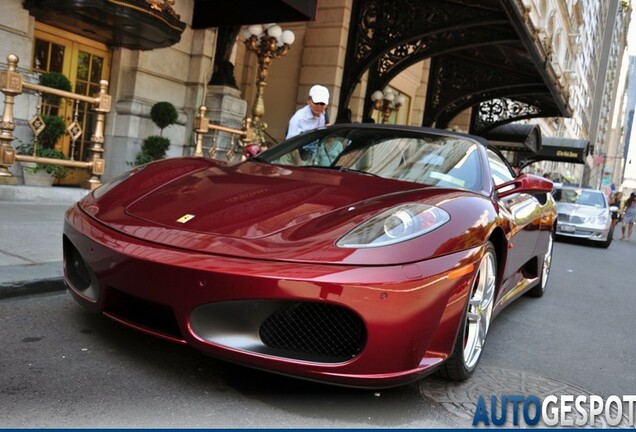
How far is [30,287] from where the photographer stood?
3430 mm

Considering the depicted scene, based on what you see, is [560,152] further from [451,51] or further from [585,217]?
[451,51]

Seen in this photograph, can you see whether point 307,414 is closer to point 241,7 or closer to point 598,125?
point 241,7

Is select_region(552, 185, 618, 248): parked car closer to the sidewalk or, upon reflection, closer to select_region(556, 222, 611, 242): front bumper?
select_region(556, 222, 611, 242): front bumper

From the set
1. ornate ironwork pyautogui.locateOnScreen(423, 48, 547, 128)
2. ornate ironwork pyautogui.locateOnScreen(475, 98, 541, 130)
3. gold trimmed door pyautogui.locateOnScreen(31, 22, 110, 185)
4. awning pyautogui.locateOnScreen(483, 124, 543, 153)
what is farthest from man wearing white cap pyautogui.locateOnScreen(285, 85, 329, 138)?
awning pyautogui.locateOnScreen(483, 124, 543, 153)

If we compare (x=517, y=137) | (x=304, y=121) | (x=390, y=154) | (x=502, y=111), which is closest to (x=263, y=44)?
(x=304, y=121)

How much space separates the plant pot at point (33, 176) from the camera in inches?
273

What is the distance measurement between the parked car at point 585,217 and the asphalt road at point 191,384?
10.4 meters

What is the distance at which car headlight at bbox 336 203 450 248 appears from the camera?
7.48ft

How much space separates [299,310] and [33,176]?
598cm

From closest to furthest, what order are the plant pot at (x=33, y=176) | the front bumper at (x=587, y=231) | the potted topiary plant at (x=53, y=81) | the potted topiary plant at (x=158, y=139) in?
the plant pot at (x=33, y=176), the potted topiary plant at (x=53, y=81), the potted topiary plant at (x=158, y=139), the front bumper at (x=587, y=231)

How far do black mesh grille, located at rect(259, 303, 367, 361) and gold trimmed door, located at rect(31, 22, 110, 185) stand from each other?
7075 mm

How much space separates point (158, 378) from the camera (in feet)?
7.91

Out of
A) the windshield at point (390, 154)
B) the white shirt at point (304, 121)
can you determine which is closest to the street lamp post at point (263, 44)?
the white shirt at point (304, 121)

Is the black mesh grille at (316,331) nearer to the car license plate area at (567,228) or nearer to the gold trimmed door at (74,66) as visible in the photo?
the gold trimmed door at (74,66)
